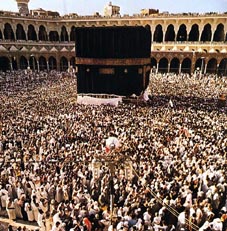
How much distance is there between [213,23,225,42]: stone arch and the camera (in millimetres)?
30911

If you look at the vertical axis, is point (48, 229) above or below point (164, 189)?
below

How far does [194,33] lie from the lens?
33000 millimetres

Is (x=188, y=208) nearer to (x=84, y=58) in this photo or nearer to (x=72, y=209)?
(x=72, y=209)

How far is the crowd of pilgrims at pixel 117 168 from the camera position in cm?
620

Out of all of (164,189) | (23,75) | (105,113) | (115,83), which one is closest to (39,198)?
(164,189)

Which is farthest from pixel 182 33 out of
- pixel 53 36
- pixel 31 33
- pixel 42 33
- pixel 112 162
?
pixel 112 162

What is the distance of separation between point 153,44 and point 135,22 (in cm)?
349

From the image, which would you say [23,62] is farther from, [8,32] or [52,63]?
[8,32]

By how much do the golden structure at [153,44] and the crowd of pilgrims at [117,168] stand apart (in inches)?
661

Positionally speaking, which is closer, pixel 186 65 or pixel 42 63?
pixel 186 65

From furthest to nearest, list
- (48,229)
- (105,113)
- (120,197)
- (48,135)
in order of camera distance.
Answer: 1. (105,113)
2. (48,135)
3. (120,197)
4. (48,229)

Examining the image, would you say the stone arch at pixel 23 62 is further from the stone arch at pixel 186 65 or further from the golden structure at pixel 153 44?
the stone arch at pixel 186 65

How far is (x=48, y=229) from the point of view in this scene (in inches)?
247

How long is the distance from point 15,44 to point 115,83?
19884 mm
